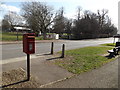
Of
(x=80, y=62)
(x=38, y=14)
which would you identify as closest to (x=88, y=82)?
(x=80, y=62)

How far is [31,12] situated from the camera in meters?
26.7

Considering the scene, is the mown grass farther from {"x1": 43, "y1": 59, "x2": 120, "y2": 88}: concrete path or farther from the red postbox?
the red postbox

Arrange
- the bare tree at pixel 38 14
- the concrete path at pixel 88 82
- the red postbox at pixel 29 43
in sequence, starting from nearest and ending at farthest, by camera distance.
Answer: the concrete path at pixel 88 82 → the red postbox at pixel 29 43 → the bare tree at pixel 38 14

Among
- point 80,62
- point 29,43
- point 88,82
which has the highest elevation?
point 29,43

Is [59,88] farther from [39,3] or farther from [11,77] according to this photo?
[39,3]

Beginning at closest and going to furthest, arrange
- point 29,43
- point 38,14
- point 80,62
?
point 29,43 < point 80,62 < point 38,14

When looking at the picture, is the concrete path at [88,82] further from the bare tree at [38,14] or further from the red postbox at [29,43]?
Answer: the bare tree at [38,14]

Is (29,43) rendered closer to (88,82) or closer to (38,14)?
(88,82)

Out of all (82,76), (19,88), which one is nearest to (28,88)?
(19,88)

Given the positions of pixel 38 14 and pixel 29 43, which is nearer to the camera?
pixel 29 43

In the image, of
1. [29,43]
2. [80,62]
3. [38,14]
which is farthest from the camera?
[38,14]

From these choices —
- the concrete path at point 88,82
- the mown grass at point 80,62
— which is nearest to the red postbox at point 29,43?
the concrete path at point 88,82

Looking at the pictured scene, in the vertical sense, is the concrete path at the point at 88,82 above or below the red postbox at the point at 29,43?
below

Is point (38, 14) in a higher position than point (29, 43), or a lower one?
higher
